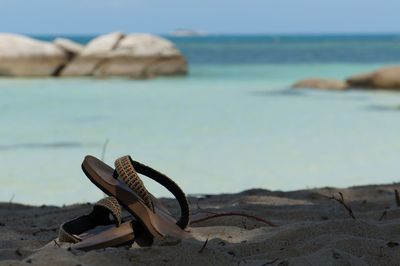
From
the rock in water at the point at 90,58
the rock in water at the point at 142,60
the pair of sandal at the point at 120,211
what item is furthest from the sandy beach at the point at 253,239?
the rock in water at the point at 90,58

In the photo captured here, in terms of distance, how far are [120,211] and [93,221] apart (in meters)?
0.17

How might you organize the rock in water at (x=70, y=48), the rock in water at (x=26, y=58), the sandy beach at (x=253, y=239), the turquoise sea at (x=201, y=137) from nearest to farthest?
the sandy beach at (x=253, y=239) → the turquoise sea at (x=201, y=137) → the rock in water at (x=26, y=58) → the rock in water at (x=70, y=48)

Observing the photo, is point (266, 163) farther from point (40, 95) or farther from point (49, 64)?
point (49, 64)

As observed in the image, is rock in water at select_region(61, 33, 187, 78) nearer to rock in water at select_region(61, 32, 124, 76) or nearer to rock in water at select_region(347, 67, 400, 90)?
rock in water at select_region(61, 32, 124, 76)

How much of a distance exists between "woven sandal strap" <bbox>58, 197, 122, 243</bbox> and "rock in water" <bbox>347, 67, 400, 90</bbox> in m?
14.3

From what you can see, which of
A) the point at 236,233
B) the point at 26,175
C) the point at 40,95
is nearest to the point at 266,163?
the point at 26,175

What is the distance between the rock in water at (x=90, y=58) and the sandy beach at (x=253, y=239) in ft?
57.2

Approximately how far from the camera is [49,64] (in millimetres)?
21031

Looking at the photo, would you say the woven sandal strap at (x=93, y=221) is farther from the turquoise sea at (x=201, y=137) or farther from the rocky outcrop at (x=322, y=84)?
the rocky outcrop at (x=322, y=84)

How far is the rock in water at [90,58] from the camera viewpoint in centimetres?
2109

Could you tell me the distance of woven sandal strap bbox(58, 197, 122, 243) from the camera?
2.46 m

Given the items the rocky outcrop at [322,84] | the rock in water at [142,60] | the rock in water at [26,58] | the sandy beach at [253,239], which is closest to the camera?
the sandy beach at [253,239]

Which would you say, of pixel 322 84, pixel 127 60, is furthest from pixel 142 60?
pixel 322 84

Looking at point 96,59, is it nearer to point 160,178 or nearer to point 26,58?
point 26,58
